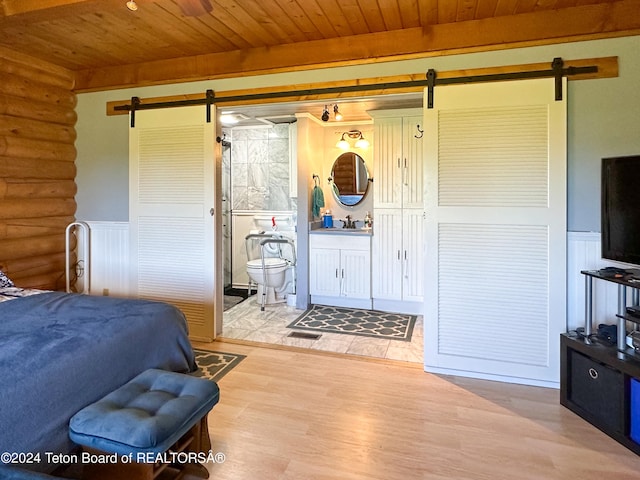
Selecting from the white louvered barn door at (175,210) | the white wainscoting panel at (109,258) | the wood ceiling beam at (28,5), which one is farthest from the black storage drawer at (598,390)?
the white wainscoting panel at (109,258)

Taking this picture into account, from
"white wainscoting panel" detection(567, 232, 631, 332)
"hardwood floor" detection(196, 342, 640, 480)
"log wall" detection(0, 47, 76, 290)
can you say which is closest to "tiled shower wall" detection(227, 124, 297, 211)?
"log wall" detection(0, 47, 76, 290)

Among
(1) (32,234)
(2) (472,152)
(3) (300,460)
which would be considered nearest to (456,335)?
(2) (472,152)

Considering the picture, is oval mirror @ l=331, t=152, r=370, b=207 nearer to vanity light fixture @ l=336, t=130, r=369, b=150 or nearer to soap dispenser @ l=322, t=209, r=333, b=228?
vanity light fixture @ l=336, t=130, r=369, b=150

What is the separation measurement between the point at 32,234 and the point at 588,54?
4.75 metres

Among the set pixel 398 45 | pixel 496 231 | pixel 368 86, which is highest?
pixel 398 45

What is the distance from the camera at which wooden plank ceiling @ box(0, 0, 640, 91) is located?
253 centimetres

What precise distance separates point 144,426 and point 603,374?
235 centimetres

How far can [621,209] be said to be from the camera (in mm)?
2311

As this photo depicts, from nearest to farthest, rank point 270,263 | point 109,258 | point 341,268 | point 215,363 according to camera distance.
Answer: point 215,363
point 109,258
point 341,268
point 270,263

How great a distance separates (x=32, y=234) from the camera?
3648 millimetres

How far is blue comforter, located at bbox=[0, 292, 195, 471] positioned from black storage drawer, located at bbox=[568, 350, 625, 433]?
7.80 feet

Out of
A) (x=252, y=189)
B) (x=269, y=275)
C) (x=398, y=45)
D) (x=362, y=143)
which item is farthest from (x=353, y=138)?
(x=398, y=45)

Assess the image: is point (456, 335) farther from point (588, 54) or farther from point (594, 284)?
point (588, 54)

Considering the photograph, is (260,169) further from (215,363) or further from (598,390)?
(598,390)
